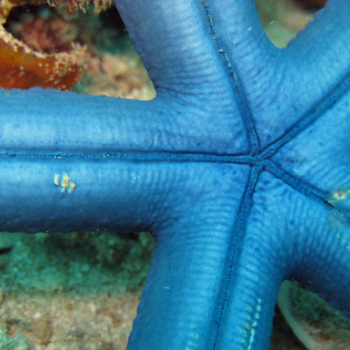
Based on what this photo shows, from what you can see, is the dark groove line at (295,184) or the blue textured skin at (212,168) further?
the dark groove line at (295,184)

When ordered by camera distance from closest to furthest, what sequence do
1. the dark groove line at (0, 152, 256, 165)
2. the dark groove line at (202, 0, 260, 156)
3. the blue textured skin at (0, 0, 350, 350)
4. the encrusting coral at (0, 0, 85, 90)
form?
the dark groove line at (0, 152, 256, 165), the blue textured skin at (0, 0, 350, 350), the dark groove line at (202, 0, 260, 156), the encrusting coral at (0, 0, 85, 90)

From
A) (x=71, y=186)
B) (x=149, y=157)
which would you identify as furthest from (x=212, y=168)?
(x=71, y=186)

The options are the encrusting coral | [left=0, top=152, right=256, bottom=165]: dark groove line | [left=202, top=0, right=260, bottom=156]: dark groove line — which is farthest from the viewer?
the encrusting coral

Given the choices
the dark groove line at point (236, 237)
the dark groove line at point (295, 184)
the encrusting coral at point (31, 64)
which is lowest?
the dark groove line at point (236, 237)

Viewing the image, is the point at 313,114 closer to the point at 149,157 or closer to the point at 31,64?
the point at 149,157

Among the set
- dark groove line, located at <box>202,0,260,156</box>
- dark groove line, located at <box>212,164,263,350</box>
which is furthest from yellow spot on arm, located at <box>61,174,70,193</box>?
dark groove line, located at <box>202,0,260,156</box>

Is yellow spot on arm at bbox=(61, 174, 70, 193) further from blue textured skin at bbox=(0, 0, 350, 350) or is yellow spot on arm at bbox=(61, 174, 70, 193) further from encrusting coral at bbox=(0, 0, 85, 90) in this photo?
encrusting coral at bbox=(0, 0, 85, 90)

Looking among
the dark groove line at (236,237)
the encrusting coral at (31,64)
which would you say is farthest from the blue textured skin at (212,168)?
the encrusting coral at (31,64)

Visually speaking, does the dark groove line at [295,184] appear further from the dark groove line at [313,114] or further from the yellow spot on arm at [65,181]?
the yellow spot on arm at [65,181]
